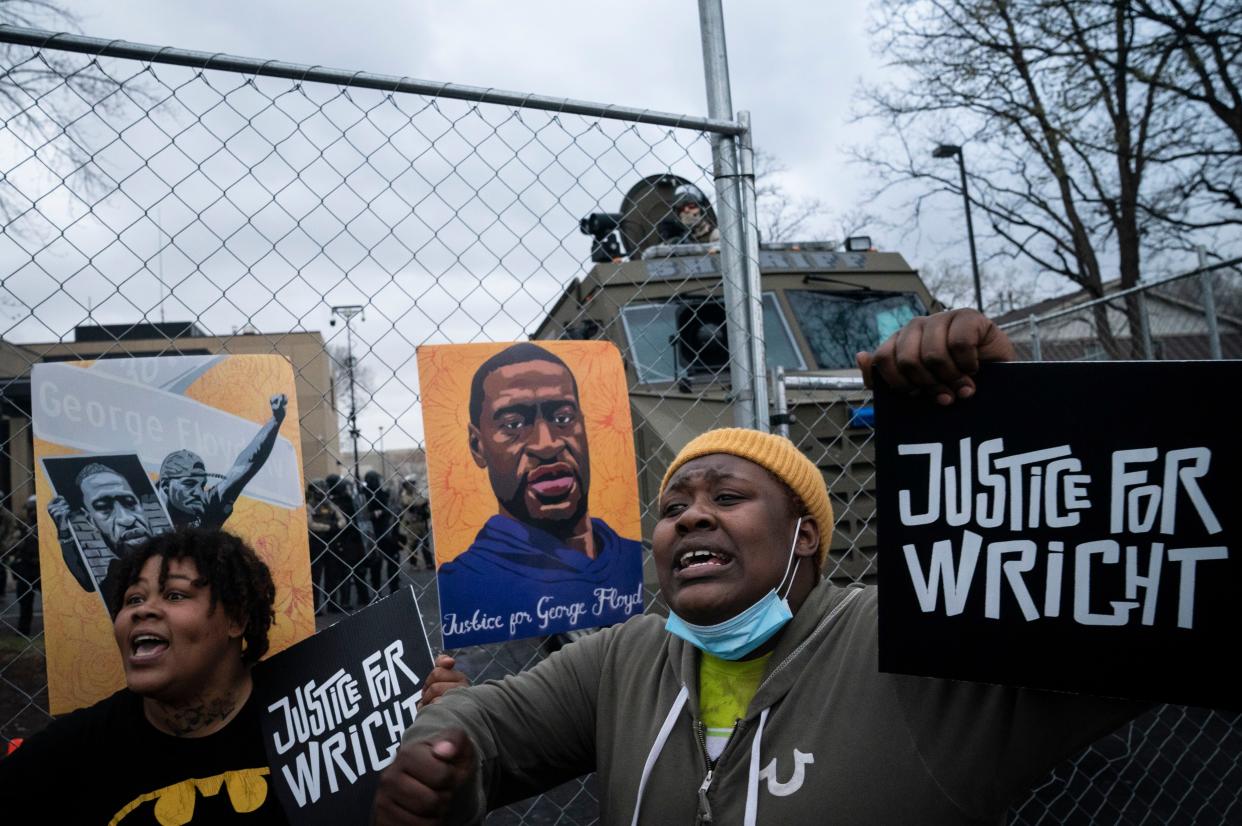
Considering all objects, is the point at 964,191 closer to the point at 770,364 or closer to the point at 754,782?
the point at 770,364

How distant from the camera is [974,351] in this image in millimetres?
1434

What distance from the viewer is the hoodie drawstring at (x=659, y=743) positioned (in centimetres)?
164

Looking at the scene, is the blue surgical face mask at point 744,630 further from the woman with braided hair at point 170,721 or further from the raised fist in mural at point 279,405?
the raised fist in mural at point 279,405

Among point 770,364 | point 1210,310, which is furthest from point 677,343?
point 1210,310

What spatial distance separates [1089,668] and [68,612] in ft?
6.58

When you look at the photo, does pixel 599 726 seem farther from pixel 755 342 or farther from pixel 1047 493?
pixel 755 342

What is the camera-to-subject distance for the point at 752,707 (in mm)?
1639

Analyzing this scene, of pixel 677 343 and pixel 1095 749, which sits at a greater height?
pixel 677 343

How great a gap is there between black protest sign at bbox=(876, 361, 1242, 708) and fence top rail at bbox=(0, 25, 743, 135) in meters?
1.38

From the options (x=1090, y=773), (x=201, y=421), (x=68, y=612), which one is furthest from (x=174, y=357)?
(x=1090, y=773)

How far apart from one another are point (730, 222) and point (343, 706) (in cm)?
170

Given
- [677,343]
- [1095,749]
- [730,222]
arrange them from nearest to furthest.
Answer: [730,222] → [1095,749] → [677,343]

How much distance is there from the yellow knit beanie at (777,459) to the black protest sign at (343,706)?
0.70 m

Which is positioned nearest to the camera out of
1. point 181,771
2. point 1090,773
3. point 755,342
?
point 181,771
